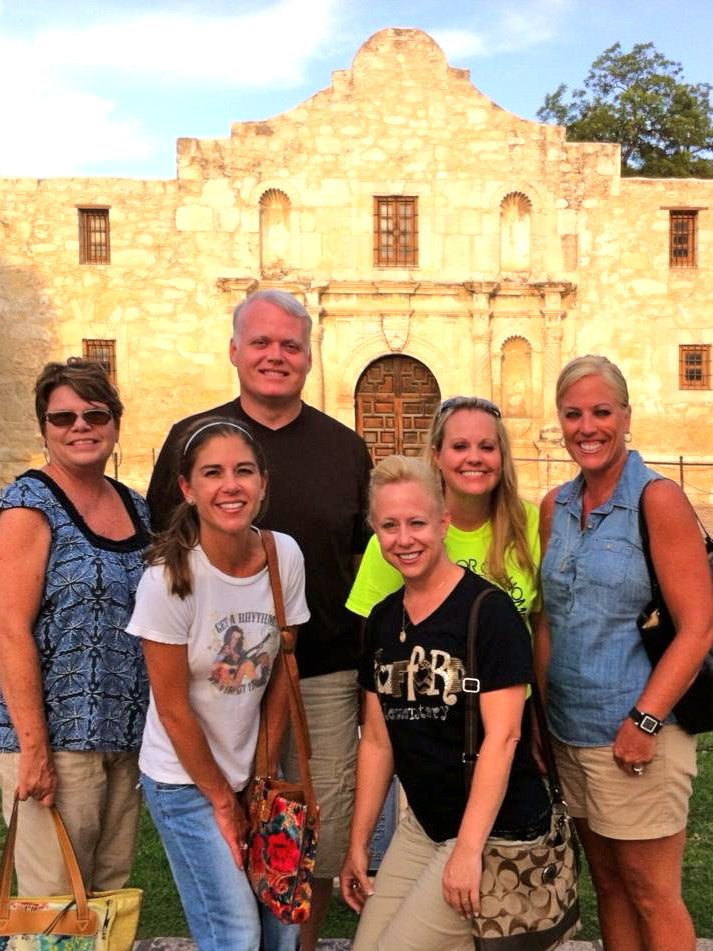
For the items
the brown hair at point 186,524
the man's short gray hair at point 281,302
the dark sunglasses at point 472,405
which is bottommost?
the brown hair at point 186,524

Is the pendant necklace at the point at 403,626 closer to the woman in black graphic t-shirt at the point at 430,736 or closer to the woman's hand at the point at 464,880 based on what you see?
the woman in black graphic t-shirt at the point at 430,736

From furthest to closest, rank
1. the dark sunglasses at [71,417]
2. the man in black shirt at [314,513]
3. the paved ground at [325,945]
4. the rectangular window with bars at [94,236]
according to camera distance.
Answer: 1. the rectangular window with bars at [94,236]
2. the paved ground at [325,945]
3. the man in black shirt at [314,513]
4. the dark sunglasses at [71,417]

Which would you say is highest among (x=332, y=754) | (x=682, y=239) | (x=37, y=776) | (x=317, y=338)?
(x=682, y=239)

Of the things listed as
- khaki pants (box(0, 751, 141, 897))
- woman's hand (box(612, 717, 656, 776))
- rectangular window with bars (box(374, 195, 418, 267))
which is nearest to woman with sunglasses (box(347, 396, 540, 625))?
woman's hand (box(612, 717, 656, 776))

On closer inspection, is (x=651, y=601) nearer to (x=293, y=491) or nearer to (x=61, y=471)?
(x=293, y=491)

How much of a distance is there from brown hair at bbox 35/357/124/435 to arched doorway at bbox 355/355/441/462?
1448 cm

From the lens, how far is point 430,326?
1786 centimetres

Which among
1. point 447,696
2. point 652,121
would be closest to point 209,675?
point 447,696

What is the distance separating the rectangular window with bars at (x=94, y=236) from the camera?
1772 cm

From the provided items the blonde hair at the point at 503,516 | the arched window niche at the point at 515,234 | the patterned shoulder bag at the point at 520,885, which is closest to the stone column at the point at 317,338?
the arched window niche at the point at 515,234

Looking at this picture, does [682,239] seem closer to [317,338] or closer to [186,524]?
[317,338]

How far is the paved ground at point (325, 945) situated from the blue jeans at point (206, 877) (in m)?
1.33

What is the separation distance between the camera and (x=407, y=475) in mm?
2852

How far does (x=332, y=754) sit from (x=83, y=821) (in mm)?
1027
